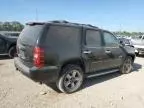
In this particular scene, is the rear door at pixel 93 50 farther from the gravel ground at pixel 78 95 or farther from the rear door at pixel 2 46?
the rear door at pixel 2 46

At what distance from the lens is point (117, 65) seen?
23.4 ft

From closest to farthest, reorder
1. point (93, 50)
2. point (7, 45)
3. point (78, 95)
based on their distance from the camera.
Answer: point (78, 95), point (93, 50), point (7, 45)

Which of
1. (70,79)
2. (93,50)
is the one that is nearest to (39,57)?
(70,79)

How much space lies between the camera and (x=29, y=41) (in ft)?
16.2

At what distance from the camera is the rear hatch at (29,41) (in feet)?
15.5

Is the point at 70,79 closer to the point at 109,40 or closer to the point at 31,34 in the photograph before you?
the point at 31,34

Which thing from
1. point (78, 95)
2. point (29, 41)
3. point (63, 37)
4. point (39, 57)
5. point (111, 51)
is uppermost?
point (63, 37)

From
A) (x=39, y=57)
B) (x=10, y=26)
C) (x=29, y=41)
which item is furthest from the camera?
(x=10, y=26)

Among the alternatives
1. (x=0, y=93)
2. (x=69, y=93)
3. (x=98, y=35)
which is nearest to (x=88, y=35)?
(x=98, y=35)

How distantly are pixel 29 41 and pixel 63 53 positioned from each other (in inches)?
36.4

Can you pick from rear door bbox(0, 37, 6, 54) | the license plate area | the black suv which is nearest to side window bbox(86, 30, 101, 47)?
the black suv

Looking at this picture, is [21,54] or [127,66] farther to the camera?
[127,66]

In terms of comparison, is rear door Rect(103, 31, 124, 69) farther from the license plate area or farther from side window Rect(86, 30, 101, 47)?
the license plate area

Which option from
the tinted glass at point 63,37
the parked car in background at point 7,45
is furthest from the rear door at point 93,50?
the parked car in background at point 7,45
